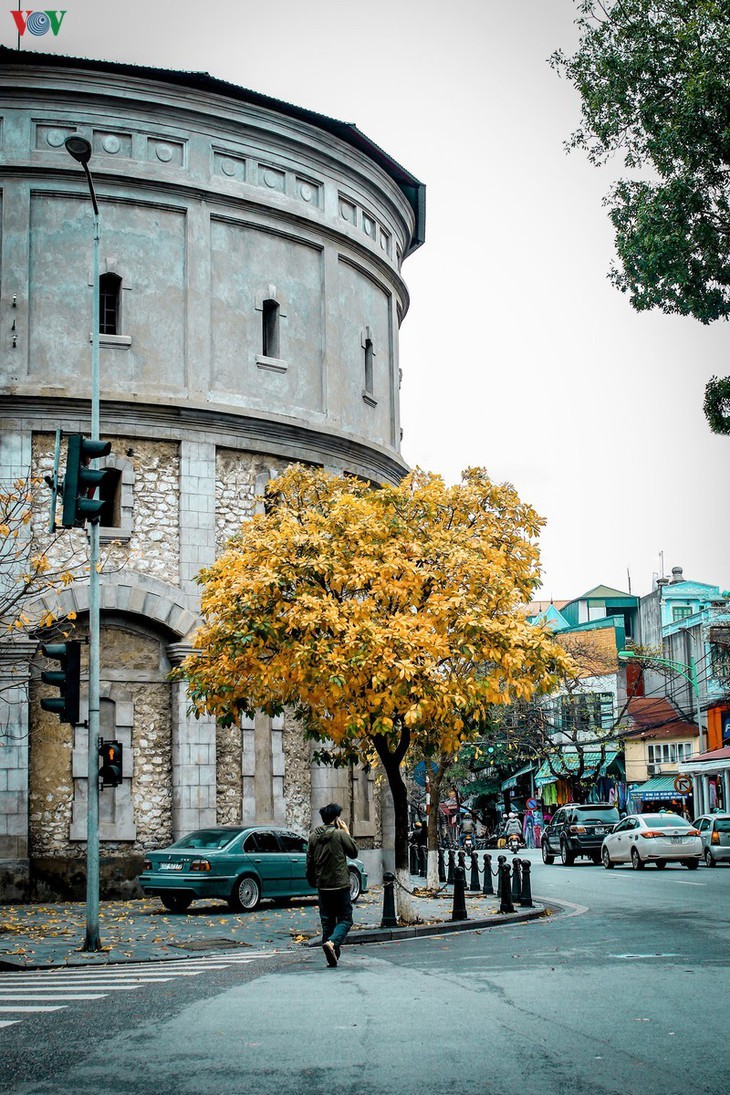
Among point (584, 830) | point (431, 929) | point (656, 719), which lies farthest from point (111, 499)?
point (656, 719)

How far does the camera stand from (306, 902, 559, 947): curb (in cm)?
1717

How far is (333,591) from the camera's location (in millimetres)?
19750

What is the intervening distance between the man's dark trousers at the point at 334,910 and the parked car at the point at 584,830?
27.5m

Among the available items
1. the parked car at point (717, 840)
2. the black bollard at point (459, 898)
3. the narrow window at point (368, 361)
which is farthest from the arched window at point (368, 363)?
the parked car at point (717, 840)

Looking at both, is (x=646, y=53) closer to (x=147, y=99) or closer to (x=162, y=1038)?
(x=147, y=99)

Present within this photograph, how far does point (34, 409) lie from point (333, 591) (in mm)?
8774

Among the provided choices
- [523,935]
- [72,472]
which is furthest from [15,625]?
[523,935]

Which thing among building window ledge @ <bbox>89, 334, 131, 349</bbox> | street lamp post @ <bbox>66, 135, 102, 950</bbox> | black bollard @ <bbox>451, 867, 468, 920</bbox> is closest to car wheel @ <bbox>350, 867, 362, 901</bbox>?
black bollard @ <bbox>451, 867, 468, 920</bbox>

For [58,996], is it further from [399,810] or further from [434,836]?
[434,836]

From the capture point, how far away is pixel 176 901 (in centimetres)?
2205

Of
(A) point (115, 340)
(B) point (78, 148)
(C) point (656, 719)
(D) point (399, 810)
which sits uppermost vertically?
(A) point (115, 340)

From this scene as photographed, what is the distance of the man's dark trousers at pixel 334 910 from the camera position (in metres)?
14.0

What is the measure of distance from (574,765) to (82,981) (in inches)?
2267

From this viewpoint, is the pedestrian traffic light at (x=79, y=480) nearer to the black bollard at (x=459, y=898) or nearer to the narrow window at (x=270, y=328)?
the black bollard at (x=459, y=898)
